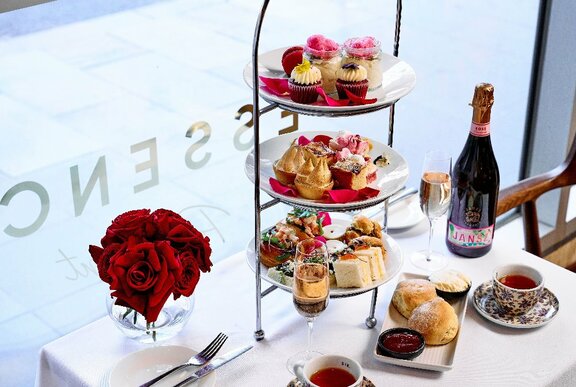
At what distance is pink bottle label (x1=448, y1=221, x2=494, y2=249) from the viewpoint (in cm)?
197

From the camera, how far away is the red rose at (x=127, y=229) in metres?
1.54

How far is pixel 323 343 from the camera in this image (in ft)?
5.59

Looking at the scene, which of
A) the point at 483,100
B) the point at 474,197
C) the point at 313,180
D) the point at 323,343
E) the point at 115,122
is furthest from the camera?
the point at 115,122

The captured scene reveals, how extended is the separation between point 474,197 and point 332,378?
684mm

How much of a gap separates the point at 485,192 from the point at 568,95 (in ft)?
4.82

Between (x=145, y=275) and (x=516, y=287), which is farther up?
(x=145, y=275)

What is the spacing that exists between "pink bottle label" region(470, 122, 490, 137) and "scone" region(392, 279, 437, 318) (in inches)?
14.4

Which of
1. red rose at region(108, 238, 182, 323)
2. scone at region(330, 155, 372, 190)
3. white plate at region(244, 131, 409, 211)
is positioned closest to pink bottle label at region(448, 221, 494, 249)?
white plate at region(244, 131, 409, 211)

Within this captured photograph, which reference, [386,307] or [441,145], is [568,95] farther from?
[386,307]

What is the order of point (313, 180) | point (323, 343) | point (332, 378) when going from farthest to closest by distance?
point (323, 343) < point (313, 180) < point (332, 378)

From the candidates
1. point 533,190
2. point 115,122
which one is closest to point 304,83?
point 115,122

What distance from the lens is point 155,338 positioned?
1680 millimetres

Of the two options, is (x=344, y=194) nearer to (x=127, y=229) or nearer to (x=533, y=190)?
(x=127, y=229)

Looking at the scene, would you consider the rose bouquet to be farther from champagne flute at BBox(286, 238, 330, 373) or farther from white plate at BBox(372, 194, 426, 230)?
white plate at BBox(372, 194, 426, 230)
